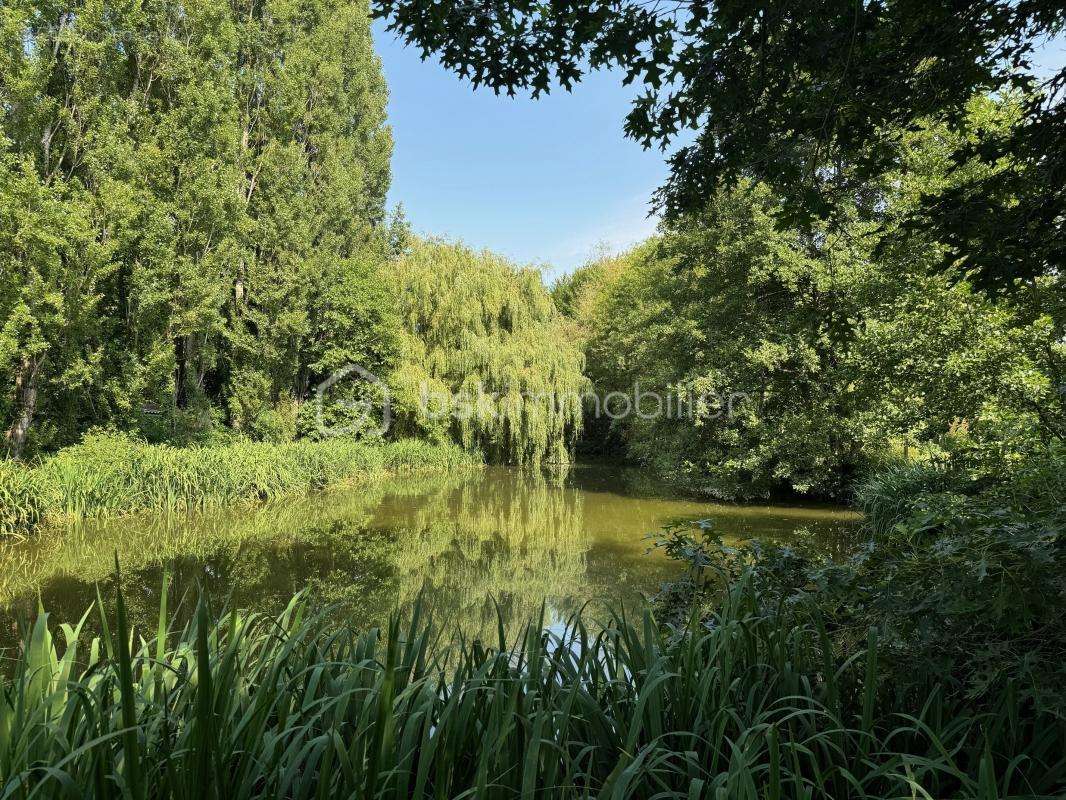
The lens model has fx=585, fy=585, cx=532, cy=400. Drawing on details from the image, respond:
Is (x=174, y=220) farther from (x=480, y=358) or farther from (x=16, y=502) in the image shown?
(x=480, y=358)

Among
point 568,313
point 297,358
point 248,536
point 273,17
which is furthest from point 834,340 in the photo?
point 568,313

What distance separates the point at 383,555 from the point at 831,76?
23.0 feet

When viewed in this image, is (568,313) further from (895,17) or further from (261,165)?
(895,17)

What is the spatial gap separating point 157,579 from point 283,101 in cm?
1292

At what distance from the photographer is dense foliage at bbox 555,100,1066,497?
7.40 m

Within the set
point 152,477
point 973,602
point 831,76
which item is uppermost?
point 831,76

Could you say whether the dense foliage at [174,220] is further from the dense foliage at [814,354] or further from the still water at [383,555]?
the dense foliage at [814,354]

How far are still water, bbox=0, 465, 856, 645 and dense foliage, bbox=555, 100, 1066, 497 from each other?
4.36ft

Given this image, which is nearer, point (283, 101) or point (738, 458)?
point (738, 458)

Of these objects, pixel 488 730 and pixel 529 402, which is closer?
pixel 488 730

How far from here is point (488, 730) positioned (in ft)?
4.94

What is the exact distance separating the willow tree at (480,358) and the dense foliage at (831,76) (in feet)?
45.7

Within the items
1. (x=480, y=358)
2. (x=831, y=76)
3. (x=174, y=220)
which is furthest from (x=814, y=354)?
(x=174, y=220)

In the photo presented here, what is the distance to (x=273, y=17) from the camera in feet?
47.6
